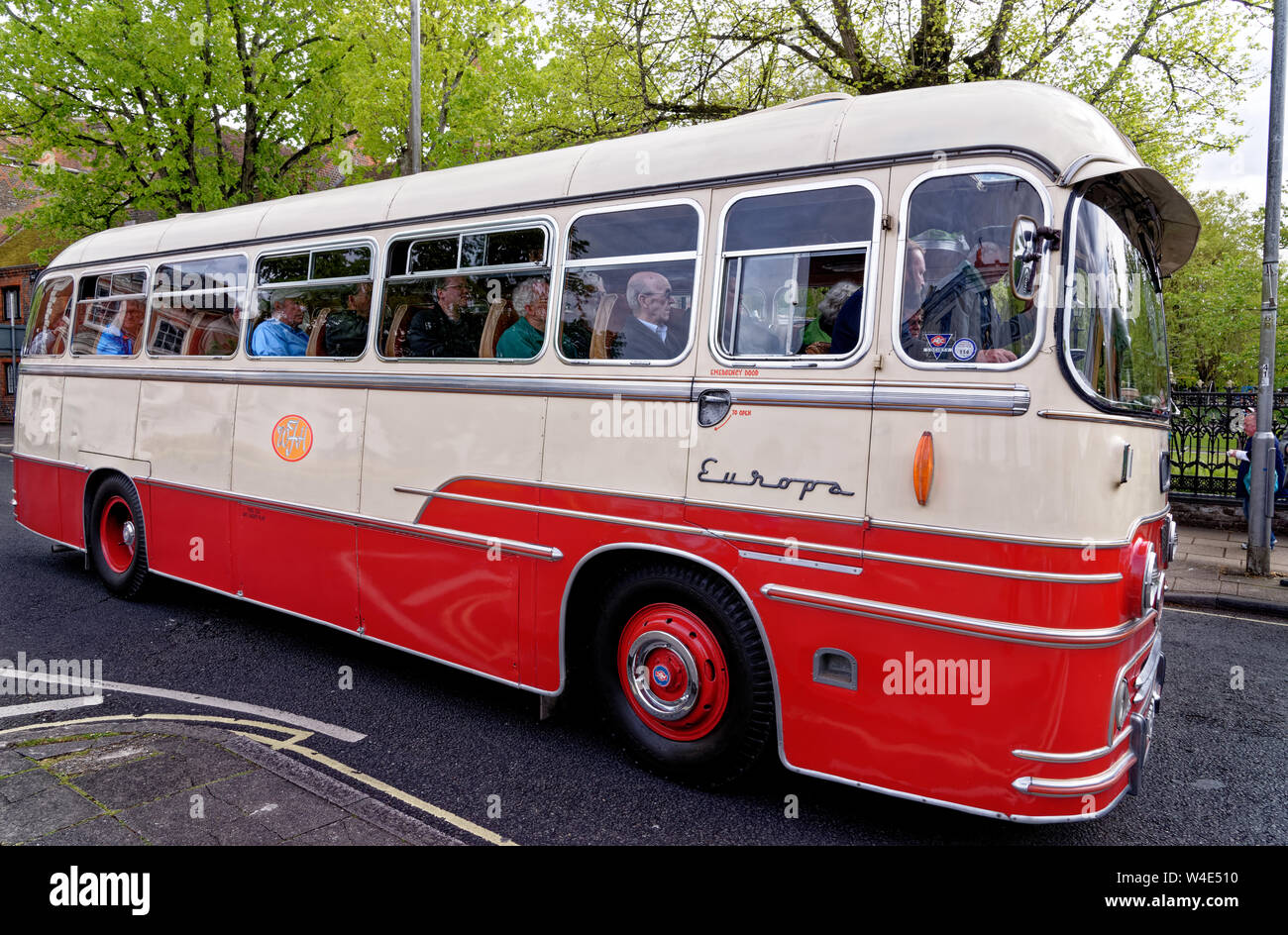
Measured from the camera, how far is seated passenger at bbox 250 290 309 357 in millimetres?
5926

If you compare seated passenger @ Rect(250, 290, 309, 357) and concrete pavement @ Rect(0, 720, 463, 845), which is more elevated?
seated passenger @ Rect(250, 290, 309, 357)

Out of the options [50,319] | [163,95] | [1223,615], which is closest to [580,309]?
[50,319]

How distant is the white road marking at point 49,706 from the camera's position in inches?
193

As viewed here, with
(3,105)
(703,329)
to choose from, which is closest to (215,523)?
(703,329)

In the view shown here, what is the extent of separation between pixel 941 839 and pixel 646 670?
4.90 ft

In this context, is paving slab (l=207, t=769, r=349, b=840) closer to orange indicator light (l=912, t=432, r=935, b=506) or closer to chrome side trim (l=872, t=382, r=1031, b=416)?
orange indicator light (l=912, t=432, r=935, b=506)

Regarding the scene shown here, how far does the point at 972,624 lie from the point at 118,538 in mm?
7427

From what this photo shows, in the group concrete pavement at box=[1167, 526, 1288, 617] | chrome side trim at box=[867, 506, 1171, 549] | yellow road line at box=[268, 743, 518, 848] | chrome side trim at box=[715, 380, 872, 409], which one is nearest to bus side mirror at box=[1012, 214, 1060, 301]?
chrome side trim at box=[715, 380, 872, 409]

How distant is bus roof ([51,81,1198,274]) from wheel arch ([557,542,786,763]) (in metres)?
1.76

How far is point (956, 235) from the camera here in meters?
3.37

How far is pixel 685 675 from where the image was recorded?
13.3ft

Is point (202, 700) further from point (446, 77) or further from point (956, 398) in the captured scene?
point (446, 77)

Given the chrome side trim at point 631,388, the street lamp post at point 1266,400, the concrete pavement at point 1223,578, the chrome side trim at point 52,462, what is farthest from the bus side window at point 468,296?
the street lamp post at point 1266,400

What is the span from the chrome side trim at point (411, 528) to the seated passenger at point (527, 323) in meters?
1.02
